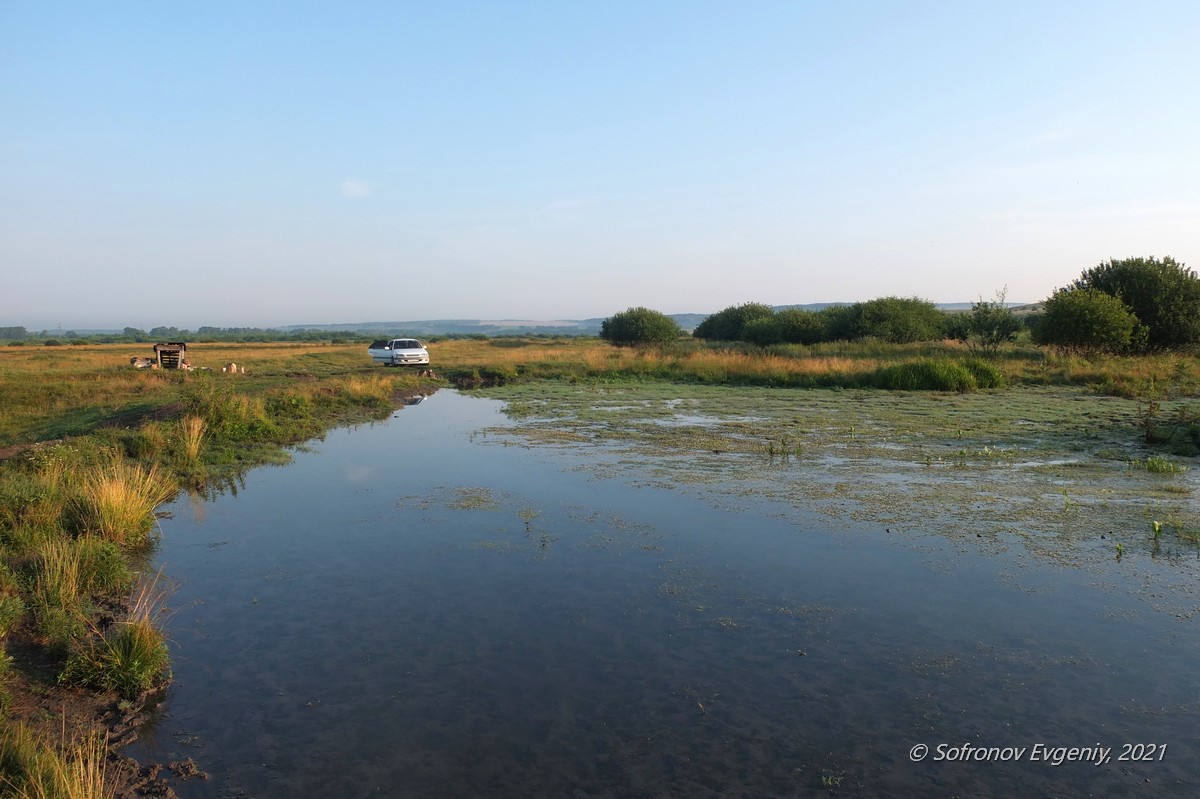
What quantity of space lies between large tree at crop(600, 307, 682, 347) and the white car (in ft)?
87.0

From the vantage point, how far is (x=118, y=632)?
605 cm

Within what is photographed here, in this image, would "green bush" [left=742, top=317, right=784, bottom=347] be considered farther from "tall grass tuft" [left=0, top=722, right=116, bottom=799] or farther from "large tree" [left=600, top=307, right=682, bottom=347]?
A: "tall grass tuft" [left=0, top=722, right=116, bottom=799]

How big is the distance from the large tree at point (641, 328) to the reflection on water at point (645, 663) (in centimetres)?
5236

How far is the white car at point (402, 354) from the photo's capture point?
36.1 m

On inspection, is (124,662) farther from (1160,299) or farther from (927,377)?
(1160,299)

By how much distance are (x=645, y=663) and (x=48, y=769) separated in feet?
12.3

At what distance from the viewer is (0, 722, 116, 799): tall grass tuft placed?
382cm

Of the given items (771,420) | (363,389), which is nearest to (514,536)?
(771,420)

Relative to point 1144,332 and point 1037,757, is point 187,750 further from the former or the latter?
point 1144,332

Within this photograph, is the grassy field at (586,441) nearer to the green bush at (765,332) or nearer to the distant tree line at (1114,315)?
the distant tree line at (1114,315)

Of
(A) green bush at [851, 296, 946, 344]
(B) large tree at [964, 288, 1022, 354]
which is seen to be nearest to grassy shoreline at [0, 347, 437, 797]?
(B) large tree at [964, 288, 1022, 354]

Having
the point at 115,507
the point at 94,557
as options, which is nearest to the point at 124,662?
the point at 94,557

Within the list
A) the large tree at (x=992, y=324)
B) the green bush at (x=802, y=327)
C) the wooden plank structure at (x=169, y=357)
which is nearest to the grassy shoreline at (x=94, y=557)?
the wooden plank structure at (x=169, y=357)
